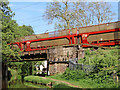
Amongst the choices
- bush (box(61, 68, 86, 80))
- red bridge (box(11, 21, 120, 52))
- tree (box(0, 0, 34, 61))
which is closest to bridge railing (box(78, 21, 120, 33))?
red bridge (box(11, 21, 120, 52))

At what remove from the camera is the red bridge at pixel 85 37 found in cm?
2367

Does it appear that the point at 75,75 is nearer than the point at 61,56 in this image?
Yes

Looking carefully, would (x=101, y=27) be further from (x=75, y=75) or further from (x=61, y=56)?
(x=75, y=75)

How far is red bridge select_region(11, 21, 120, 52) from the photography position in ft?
77.7

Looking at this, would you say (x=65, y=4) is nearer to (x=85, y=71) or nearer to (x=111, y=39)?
(x=111, y=39)

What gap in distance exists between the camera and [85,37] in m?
25.8

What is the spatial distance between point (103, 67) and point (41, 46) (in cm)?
1628

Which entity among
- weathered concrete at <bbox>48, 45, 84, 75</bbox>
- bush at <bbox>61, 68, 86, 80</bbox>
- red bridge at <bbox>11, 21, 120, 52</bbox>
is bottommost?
bush at <bbox>61, 68, 86, 80</bbox>

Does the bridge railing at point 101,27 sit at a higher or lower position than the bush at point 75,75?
higher

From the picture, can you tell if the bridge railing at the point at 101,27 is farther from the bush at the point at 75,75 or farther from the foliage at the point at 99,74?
the bush at the point at 75,75

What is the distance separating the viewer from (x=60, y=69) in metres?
24.2

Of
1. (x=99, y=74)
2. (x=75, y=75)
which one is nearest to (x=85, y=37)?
(x=75, y=75)

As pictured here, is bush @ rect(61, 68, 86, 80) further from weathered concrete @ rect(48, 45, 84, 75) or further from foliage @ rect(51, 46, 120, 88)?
weathered concrete @ rect(48, 45, 84, 75)

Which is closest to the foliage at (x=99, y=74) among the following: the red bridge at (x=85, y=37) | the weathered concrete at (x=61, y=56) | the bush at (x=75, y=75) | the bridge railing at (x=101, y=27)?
the bush at (x=75, y=75)
